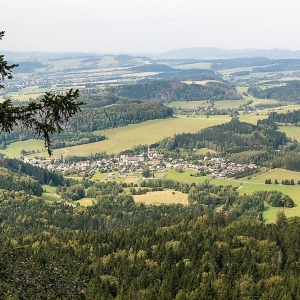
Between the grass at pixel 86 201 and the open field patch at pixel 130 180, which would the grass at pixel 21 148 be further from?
the grass at pixel 86 201

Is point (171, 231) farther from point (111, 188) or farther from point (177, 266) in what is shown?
point (111, 188)

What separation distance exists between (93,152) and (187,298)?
135 meters

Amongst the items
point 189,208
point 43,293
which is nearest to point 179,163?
point 189,208

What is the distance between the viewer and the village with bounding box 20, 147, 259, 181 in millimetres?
145500

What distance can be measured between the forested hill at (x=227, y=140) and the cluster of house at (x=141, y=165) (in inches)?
595

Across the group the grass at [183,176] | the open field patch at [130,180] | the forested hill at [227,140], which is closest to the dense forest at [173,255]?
the open field patch at [130,180]

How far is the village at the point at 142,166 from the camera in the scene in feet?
477

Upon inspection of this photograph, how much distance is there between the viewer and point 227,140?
186750 millimetres

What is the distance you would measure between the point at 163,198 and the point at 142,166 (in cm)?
4293

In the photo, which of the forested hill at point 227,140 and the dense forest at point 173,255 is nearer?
the dense forest at point 173,255

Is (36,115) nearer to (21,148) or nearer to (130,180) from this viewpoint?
(130,180)

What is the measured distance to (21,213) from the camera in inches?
3770

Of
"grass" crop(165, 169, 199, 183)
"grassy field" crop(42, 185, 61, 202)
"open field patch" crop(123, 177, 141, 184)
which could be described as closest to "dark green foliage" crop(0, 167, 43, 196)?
"grassy field" crop(42, 185, 61, 202)

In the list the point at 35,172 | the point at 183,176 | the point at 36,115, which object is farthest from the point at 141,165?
the point at 36,115
